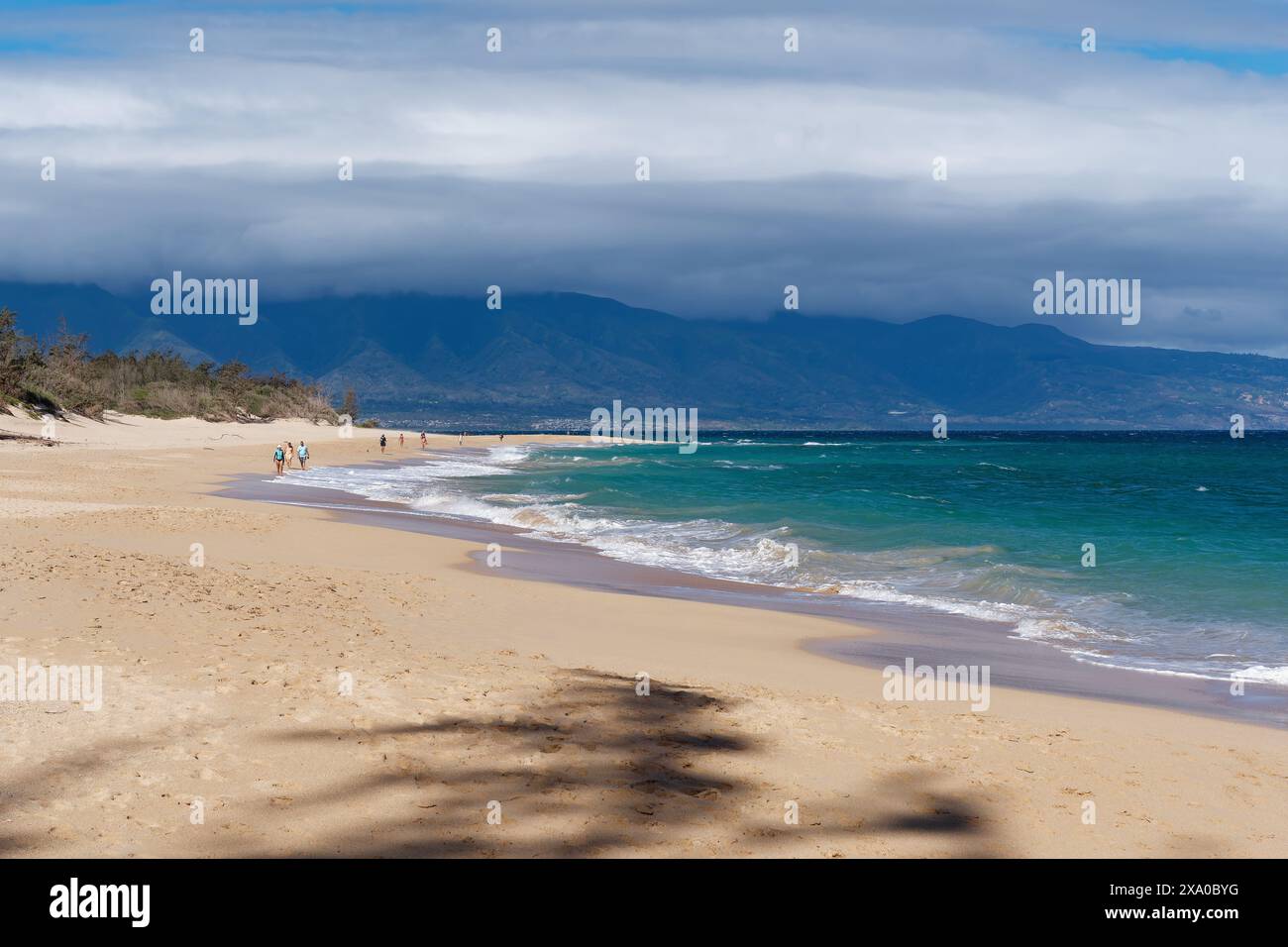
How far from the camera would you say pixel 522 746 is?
25.0ft

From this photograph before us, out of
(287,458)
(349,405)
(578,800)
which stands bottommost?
(578,800)

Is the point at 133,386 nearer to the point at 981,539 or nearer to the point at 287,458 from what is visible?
the point at 287,458

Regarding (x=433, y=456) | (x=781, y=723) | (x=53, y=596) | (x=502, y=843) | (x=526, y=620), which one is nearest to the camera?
(x=502, y=843)

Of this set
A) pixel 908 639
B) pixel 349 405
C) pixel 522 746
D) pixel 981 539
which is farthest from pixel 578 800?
pixel 349 405

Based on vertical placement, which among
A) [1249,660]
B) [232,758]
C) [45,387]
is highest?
[45,387]

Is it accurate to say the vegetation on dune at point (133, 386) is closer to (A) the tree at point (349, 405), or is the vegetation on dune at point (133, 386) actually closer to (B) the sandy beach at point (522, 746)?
(A) the tree at point (349, 405)

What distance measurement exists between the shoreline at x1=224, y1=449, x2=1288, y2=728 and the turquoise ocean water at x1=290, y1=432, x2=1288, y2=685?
1.96 ft

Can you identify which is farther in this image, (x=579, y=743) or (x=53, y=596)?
(x=53, y=596)

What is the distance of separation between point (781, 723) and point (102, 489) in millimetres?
25126

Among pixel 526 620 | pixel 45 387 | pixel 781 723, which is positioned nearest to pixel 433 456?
pixel 45 387

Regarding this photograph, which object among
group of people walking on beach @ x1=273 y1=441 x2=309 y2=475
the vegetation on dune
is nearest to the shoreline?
group of people walking on beach @ x1=273 y1=441 x2=309 y2=475

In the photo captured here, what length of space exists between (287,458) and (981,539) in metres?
38.7

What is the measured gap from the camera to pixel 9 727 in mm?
7199
